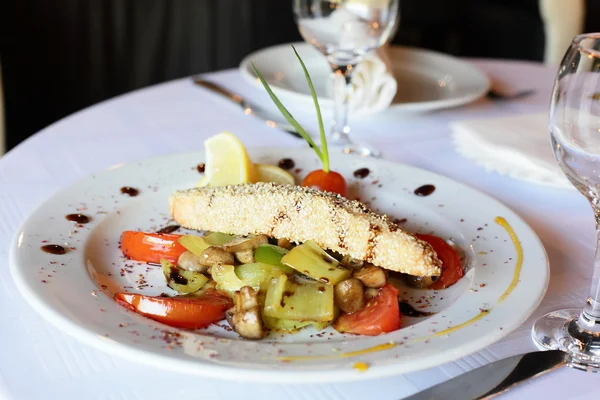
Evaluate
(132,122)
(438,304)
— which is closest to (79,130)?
(132,122)

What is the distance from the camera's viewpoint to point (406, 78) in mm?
2260

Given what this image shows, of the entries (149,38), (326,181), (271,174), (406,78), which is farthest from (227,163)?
(149,38)

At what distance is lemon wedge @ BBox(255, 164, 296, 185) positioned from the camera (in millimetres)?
1448

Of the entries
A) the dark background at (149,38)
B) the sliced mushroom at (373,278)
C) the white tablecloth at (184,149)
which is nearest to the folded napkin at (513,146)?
the white tablecloth at (184,149)

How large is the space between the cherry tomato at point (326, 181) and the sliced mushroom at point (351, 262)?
259 mm

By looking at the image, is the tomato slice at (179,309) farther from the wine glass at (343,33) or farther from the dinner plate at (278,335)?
the wine glass at (343,33)

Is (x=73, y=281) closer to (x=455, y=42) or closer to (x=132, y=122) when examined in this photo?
(x=132, y=122)

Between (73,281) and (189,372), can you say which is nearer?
(189,372)

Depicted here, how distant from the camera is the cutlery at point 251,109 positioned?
1901 millimetres

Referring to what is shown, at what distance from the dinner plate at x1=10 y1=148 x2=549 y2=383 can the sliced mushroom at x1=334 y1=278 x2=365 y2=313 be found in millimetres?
48

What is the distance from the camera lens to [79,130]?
182 cm

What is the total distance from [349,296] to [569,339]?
32 centimetres

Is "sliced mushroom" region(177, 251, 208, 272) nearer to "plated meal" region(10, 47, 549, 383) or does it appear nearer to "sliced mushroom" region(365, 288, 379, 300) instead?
"plated meal" region(10, 47, 549, 383)

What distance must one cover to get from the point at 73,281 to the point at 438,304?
1.81 ft
